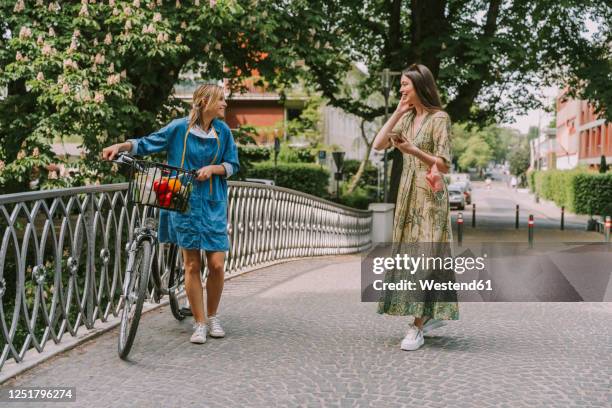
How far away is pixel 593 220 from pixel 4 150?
2280 cm

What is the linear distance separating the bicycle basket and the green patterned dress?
1507 mm

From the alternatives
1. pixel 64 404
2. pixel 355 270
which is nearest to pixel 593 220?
pixel 355 270

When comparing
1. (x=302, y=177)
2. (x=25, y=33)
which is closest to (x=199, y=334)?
(x=25, y=33)

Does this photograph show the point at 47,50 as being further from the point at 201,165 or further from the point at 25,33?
the point at 201,165

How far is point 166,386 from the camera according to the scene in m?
4.41

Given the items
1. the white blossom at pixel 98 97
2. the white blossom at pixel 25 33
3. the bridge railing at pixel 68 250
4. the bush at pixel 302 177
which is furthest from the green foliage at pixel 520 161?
the bridge railing at pixel 68 250

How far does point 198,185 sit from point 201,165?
149 mm

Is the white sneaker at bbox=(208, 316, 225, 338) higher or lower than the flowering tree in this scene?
lower

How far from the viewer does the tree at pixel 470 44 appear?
2108cm

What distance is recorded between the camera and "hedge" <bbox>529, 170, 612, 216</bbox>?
3719cm

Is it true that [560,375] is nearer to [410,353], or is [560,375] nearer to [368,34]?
[410,353]

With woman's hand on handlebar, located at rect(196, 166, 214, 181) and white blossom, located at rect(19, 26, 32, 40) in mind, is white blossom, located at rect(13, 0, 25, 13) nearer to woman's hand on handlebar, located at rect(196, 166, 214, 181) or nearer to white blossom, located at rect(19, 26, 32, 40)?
white blossom, located at rect(19, 26, 32, 40)

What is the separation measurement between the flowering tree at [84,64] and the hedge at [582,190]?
20886 millimetres

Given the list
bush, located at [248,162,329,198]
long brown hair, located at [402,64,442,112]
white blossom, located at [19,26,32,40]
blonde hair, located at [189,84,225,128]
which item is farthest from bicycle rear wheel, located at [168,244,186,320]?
bush, located at [248,162,329,198]
